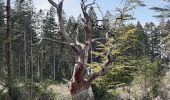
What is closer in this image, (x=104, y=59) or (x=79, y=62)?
(x=79, y=62)

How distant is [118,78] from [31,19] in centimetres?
4571

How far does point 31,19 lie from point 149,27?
1255 inches

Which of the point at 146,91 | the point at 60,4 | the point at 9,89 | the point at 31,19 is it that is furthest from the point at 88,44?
the point at 31,19

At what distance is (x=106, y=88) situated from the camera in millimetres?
34500

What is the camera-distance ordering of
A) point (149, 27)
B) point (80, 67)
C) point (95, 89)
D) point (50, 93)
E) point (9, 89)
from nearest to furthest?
1. point (80, 67)
2. point (9, 89)
3. point (50, 93)
4. point (95, 89)
5. point (149, 27)

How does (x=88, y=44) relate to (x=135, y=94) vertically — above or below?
above

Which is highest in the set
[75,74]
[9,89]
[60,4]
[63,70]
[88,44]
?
[60,4]

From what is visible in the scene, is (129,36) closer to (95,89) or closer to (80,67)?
(95,89)

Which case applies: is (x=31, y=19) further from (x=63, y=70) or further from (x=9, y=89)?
(x=9, y=89)

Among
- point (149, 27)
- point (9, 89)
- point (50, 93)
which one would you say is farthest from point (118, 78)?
point (149, 27)

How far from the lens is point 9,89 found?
22250mm

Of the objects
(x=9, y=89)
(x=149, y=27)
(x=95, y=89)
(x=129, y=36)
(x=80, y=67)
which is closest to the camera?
(x=80, y=67)

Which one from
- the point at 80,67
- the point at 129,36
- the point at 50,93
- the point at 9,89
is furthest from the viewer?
the point at 129,36

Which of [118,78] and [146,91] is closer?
[118,78]
